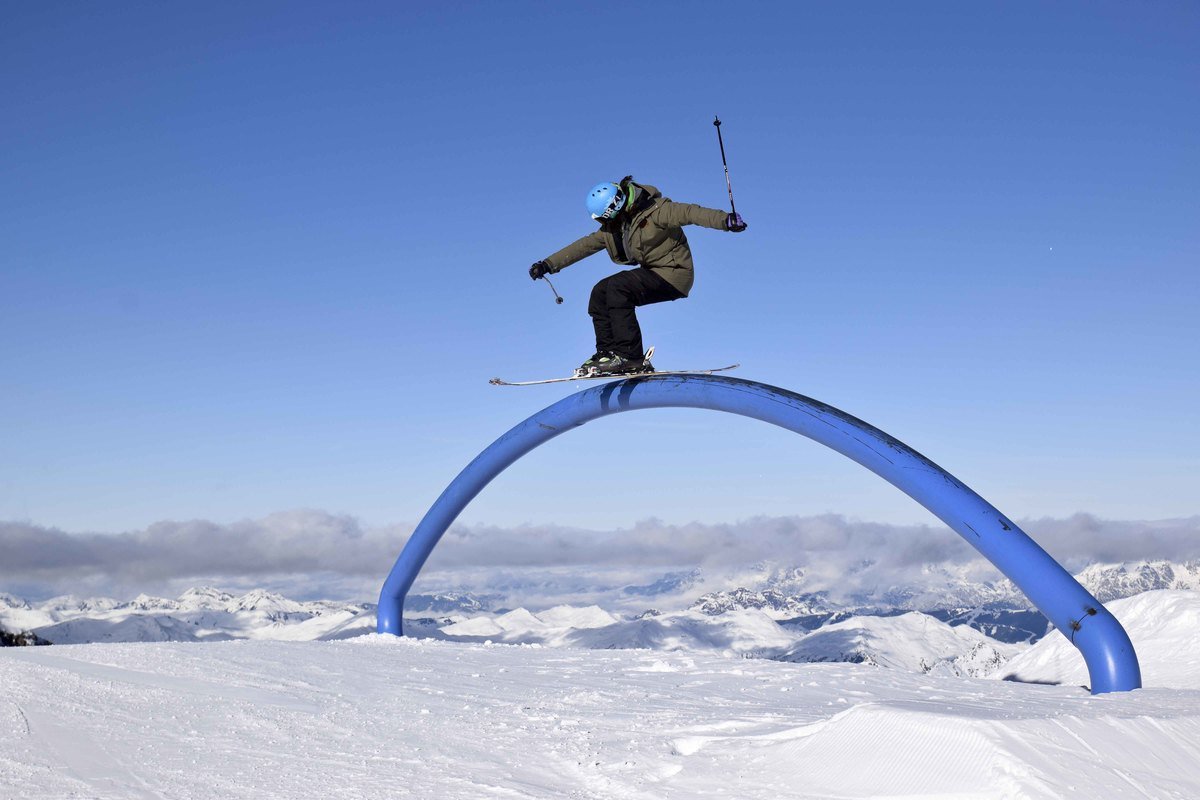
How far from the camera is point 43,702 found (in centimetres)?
761

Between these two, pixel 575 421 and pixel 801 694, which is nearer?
pixel 801 694

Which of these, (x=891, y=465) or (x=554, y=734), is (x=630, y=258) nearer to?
(x=891, y=465)

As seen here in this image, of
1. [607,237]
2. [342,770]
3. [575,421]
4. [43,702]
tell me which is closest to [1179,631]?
[575,421]

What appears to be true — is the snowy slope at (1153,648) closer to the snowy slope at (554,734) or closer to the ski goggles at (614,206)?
the snowy slope at (554,734)

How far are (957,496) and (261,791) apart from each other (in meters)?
7.27

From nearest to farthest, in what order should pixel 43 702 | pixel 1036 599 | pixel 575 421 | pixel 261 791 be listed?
pixel 261 791, pixel 43 702, pixel 1036 599, pixel 575 421

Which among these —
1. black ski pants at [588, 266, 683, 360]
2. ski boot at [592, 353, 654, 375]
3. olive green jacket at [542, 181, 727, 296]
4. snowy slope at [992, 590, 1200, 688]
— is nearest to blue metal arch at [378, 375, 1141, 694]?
ski boot at [592, 353, 654, 375]

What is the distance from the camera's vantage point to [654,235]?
36.8ft

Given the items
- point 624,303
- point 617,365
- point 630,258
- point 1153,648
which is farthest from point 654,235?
point 1153,648

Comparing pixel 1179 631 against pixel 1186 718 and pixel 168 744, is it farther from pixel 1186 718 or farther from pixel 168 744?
pixel 168 744

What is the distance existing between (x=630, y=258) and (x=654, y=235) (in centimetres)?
52

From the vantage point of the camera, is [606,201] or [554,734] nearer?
[554,734]

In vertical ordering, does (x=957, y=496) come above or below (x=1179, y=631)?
above

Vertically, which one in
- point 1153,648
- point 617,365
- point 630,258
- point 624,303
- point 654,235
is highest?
point 654,235
